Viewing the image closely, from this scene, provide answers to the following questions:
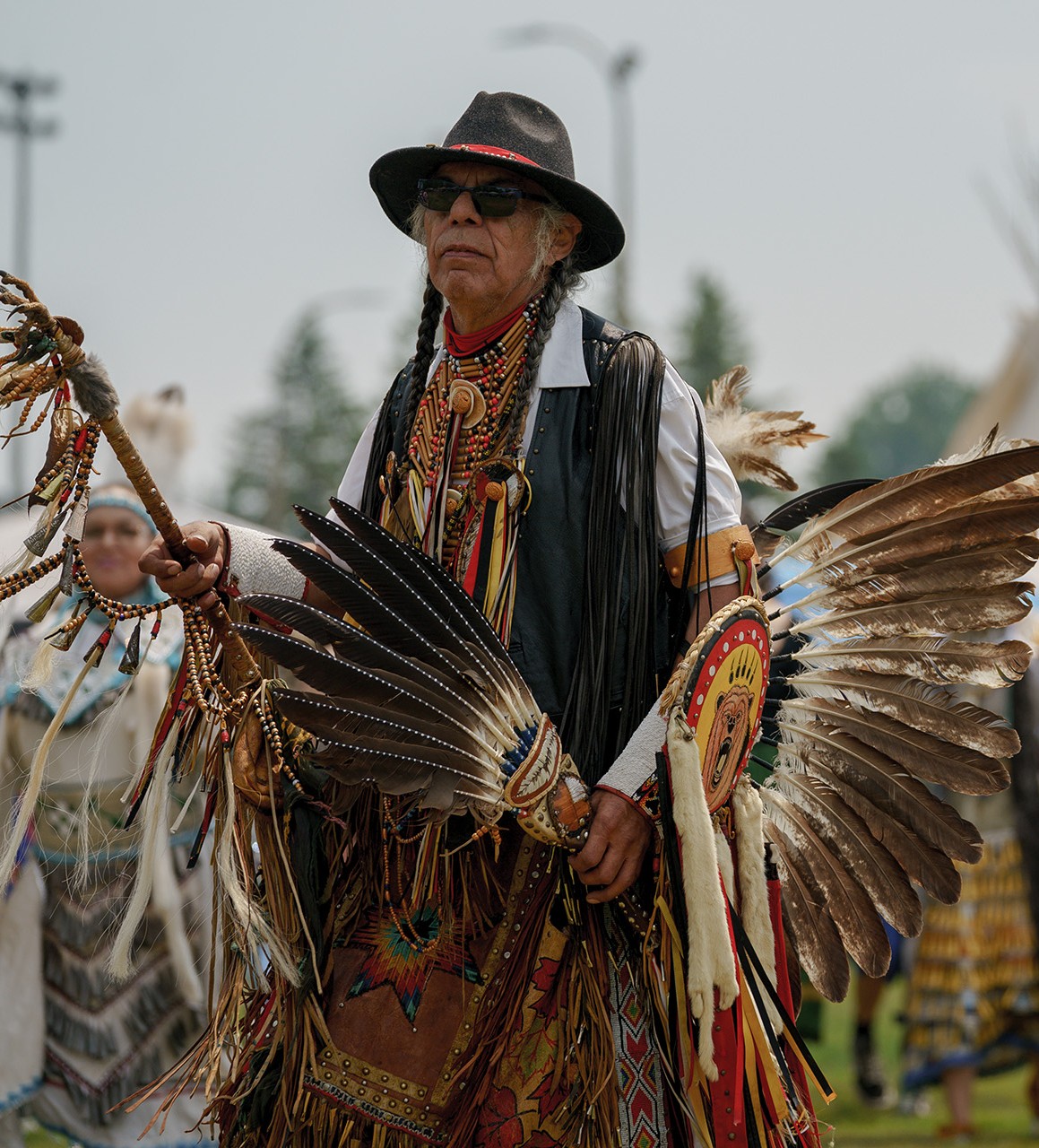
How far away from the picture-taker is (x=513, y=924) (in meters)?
2.80

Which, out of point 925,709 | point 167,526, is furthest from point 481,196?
point 925,709

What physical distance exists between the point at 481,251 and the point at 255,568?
0.70 meters

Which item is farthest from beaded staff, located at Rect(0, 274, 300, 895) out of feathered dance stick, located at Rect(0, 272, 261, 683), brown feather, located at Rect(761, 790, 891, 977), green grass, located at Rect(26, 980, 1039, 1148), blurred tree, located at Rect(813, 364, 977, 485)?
blurred tree, located at Rect(813, 364, 977, 485)

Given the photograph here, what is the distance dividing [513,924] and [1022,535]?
1.21 m

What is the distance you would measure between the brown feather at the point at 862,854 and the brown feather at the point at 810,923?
72mm

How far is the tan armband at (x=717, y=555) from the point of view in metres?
2.87

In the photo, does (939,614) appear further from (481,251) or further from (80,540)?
(80,540)

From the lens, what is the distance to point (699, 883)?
8.47 feet

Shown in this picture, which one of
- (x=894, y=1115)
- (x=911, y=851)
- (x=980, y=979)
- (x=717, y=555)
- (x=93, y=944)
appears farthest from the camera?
(x=894, y=1115)

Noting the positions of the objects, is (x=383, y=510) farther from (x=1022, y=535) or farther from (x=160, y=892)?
(x=160, y=892)

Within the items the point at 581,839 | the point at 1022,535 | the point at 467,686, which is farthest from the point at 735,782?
the point at 1022,535

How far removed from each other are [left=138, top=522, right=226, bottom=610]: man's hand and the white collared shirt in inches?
22.6

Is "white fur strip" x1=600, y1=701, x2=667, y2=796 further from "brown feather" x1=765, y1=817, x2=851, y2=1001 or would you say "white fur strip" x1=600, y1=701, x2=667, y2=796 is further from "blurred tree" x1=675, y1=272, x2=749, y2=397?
"blurred tree" x1=675, y1=272, x2=749, y2=397

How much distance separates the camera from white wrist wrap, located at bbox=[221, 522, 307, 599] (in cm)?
294
